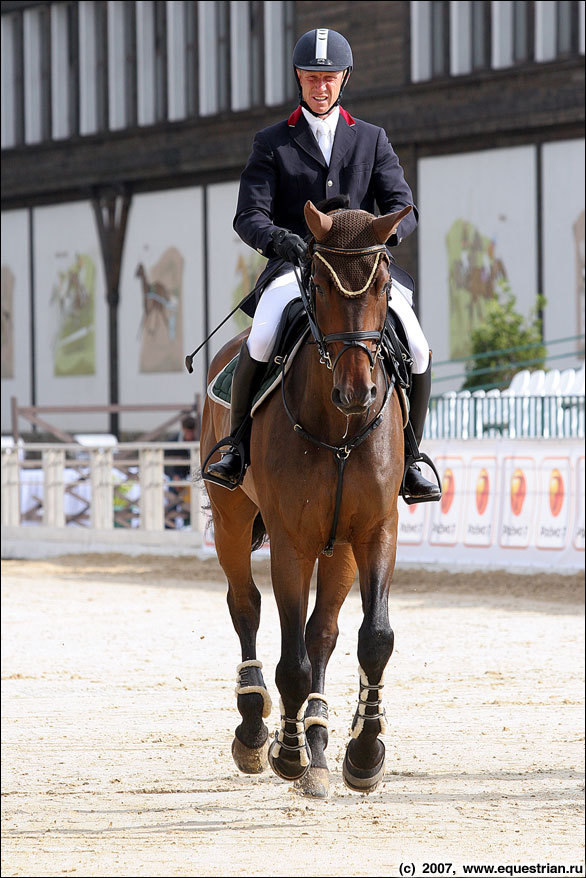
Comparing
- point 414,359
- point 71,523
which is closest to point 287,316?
point 414,359

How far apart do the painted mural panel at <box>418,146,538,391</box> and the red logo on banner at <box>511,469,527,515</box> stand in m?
8.65

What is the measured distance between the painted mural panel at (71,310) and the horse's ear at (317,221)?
26437 mm

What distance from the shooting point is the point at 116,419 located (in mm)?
31031

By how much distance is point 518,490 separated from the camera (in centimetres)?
1608

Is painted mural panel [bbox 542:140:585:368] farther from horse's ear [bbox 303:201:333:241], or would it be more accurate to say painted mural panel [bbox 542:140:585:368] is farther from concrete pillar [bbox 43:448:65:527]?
horse's ear [bbox 303:201:333:241]

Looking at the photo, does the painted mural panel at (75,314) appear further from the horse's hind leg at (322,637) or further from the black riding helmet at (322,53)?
the black riding helmet at (322,53)

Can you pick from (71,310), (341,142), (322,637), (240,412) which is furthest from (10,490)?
(341,142)

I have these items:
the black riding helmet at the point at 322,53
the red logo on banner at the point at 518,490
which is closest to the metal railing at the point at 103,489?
the red logo on banner at the point at 518,490

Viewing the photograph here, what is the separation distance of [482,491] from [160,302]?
51.8ft

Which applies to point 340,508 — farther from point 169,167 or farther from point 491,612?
point 169,167

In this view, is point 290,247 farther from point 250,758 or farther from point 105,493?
point 105,493

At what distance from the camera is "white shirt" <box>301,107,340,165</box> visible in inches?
255

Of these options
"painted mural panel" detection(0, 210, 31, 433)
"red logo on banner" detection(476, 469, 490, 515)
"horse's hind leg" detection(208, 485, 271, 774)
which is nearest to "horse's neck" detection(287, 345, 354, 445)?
"horse's hind leg" detection(208, 485, 271, 774)

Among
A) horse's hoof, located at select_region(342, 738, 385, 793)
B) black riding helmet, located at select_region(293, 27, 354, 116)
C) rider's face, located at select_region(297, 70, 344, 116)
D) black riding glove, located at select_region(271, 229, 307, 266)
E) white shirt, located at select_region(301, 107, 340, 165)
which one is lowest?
horse's hoof, located at select_region(342, 738, 385, 793)
